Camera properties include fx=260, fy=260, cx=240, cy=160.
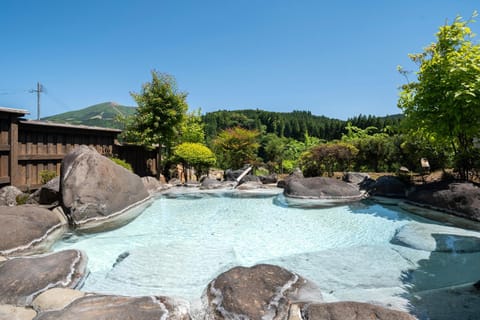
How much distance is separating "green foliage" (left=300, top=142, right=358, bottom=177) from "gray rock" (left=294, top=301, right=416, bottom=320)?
10.4 m

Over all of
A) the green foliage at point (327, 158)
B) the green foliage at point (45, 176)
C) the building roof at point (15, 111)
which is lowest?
the green foliage at point (45, 176)

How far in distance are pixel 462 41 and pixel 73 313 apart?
421 inches

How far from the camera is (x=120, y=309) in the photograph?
2490 millimetres

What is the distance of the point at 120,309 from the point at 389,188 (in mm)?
9506

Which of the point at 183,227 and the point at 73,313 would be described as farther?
the point at 183,227

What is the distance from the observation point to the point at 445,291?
2984 millimetres

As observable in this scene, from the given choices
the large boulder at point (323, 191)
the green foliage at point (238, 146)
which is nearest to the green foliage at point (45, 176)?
the large boulder at point (323, 191)

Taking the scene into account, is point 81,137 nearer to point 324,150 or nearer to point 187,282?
point 187,282

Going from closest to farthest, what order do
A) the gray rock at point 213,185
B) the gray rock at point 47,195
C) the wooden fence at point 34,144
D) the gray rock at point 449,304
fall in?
the gray rock at point 449,304, the gray rock at point 47,195, the wooden fence at point 34,144, the gray rock at point 213,185

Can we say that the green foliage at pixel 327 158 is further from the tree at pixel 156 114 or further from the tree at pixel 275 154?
the tree at pixel 156 114

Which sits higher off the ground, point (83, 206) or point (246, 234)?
point (83, 206)

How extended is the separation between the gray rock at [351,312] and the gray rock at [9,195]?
299 inches

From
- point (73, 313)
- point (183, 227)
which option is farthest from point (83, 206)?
point (73, 313)

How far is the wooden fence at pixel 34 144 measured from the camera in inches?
280
